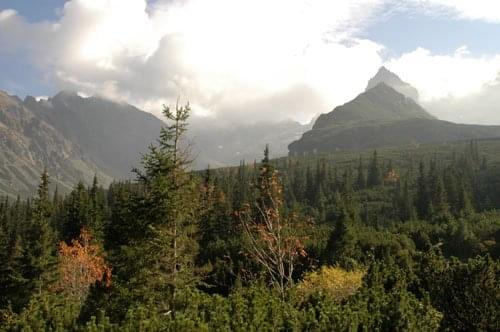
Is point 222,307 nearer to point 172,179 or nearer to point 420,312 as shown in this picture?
point 420,312

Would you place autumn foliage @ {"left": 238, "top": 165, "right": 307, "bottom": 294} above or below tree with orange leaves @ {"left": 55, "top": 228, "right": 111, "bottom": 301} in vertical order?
above

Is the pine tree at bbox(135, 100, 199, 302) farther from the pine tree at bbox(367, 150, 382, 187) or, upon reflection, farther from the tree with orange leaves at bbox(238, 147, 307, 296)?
the pine tree at bbox(367, 150, 382, 187)

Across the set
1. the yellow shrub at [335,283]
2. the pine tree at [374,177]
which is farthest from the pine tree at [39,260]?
the pine tree at [374,177]

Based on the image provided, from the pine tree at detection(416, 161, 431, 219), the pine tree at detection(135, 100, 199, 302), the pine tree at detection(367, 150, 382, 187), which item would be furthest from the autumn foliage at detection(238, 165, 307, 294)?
the pine tree at detection(367, 150, 382, 187)

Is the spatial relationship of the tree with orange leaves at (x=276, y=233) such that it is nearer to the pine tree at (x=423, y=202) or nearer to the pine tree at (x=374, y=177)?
the pine tree at (x=423, y=202)

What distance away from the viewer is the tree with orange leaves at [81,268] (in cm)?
5419

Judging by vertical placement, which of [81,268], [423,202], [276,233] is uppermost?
[276,233]

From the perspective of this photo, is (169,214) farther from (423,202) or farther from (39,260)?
(423,202)

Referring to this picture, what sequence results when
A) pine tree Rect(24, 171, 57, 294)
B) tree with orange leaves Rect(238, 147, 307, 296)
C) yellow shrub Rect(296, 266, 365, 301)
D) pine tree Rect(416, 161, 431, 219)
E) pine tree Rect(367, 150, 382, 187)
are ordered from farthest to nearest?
pine tree Rect(367, 150, 382, 187) → pine tree Rect(416, 161, 431, 219) → pine tree Rect(24, 171, 57, 294) → yellow shrub Rect(296, 266, 365, 301) → tree with orange leaves Rect(238, 147, 307, 296)

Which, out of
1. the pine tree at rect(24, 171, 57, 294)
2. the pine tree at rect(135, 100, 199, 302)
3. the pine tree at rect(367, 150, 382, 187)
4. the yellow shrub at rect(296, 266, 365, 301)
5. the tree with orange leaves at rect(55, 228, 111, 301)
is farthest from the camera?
the pine tree at rect(367, 150, 382, 187)

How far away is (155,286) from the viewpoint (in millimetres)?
24438

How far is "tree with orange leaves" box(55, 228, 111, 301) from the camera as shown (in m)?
54.2

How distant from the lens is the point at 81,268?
56375 mm

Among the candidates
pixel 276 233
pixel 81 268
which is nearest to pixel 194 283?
pixel 276 233
